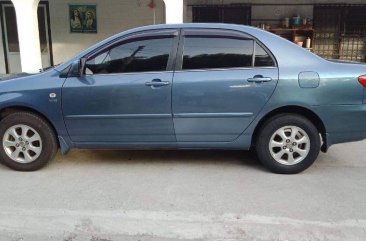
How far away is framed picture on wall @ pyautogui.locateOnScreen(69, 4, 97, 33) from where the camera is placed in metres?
11.3

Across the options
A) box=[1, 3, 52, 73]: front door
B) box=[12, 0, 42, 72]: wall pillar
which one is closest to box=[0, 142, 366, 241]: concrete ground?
box=[12, 0, 42, 72]: wall pillar

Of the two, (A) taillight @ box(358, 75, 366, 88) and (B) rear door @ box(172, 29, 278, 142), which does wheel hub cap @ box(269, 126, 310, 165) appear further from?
(A) taillight @ box(358, 75, 366, 88)

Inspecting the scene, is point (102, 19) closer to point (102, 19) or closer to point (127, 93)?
point (102, 19)

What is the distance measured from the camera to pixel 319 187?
4.04 meters

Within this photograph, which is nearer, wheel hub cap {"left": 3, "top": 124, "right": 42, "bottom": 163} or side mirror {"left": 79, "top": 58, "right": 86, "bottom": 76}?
side mirror {"left": 79, "top": 58, "right": 86, "bottom": 76}

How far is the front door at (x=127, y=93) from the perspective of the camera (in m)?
4.24

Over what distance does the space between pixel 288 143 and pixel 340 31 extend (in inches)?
321

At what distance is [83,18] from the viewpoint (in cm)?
1143

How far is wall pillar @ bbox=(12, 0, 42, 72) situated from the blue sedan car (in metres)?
4.52

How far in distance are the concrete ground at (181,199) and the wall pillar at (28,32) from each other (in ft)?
15.0

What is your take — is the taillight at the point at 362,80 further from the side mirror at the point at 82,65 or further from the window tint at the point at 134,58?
the side mirror at the point at 82,65

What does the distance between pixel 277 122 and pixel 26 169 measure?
9.60ft

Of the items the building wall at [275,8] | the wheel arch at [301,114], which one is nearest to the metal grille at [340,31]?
the building wall at [275,8]

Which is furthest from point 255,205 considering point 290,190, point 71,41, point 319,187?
point 71,41
